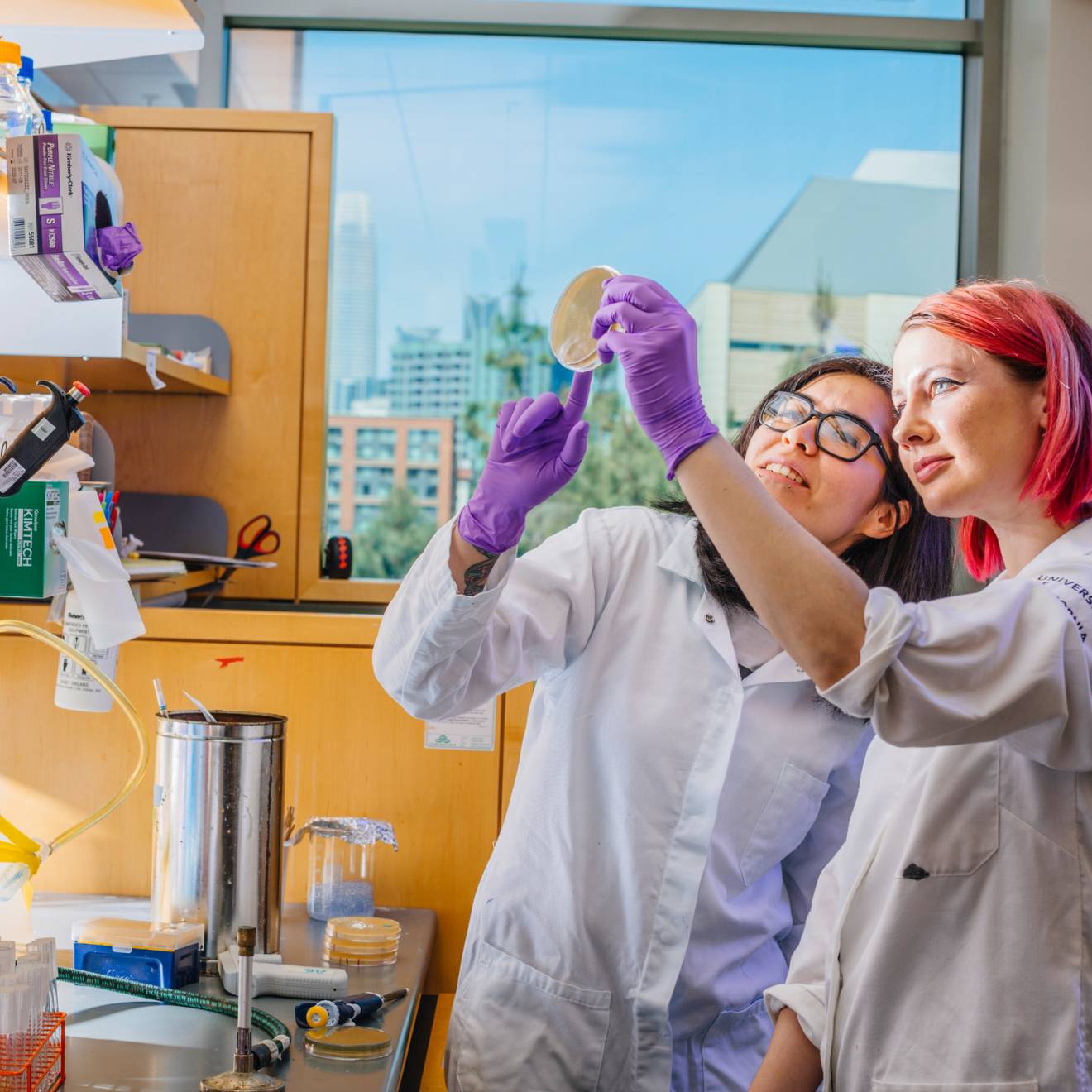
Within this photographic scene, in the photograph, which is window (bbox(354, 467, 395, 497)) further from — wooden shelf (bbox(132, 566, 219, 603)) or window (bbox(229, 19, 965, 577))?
wooden shelf (bbox(132, 566, 219, 603))

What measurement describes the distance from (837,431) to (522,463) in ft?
1.36

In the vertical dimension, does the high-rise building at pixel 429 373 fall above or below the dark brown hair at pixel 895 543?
above

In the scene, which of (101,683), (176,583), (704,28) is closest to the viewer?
(101,683)

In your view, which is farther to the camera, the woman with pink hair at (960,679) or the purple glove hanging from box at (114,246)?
the purple glove hanging from box at (114,246)

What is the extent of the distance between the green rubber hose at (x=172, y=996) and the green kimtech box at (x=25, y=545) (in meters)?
0.50

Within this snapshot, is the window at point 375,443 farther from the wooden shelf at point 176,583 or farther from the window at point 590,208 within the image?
the wooden shelf at point 176,583

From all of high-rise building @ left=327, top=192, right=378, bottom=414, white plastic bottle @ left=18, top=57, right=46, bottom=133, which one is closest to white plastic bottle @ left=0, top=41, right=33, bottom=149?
white plastic bottle @ left=18, top=57, right=46, bottom=133

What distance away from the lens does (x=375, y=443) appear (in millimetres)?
3174

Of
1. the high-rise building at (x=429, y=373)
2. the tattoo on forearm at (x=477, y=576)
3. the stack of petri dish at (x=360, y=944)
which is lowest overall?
the stack of petri dish at (x=360, y=944)

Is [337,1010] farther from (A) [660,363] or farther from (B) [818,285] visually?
(B) [818,285]

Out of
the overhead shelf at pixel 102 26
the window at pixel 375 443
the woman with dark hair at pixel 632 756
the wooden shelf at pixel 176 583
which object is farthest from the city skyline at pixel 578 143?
the woman with dark hair at pixel 632 756

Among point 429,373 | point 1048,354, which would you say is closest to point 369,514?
point 429,373

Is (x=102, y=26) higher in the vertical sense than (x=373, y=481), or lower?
higher

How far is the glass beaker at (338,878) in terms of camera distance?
1731 millimetres
